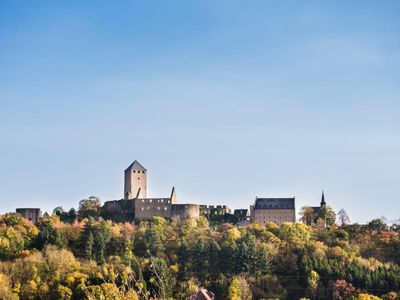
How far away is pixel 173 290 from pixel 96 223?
49.2 feet

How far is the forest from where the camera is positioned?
186ft

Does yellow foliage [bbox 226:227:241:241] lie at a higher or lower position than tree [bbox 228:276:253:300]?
higher

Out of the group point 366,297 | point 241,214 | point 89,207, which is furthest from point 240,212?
point 366,297

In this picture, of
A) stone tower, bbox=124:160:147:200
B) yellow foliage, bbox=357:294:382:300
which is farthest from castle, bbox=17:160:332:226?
yellow foliage, bbox=357:294:382:300

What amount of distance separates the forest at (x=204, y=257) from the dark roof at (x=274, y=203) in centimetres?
771

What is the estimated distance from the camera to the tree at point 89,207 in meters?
78.9

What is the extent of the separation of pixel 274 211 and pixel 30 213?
25588 mm

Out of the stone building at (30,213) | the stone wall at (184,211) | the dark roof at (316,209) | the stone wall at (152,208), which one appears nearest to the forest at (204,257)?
the stone wall at (184,211)

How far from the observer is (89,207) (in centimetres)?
7988

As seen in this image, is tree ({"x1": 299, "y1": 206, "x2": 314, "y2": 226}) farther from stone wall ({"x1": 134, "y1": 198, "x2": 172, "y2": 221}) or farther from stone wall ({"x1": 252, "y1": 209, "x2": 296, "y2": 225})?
stone wall ({"x1": 134, "y1": 198, "x2": 172, "y2": 221})

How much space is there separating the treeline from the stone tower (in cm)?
553

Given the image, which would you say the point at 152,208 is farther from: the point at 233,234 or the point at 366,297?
the point at 366,297

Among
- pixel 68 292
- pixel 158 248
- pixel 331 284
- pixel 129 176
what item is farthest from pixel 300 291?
pixel 129 176

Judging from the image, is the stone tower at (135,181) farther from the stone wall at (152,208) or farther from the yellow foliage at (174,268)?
the yellow foliage at (174,268)
